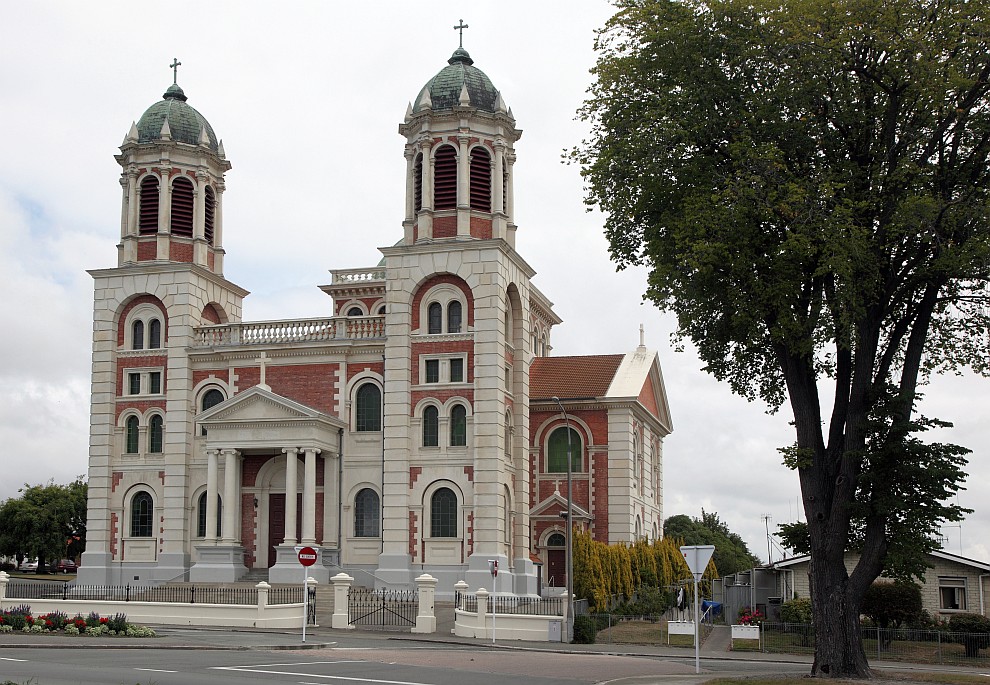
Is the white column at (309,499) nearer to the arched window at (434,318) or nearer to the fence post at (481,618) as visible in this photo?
the arched window at (434,318)

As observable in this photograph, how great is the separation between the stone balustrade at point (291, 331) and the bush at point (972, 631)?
947 inches

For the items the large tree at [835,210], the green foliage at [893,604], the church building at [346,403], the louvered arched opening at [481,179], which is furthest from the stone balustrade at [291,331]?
the large tree at [835,210]

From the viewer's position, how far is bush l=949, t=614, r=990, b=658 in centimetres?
3372

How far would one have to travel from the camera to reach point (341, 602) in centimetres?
3888

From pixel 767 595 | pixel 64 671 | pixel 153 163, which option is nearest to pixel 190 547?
pixel 153 163

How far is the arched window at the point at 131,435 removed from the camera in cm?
5198

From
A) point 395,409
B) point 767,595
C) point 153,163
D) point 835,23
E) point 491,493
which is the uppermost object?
point 153,163

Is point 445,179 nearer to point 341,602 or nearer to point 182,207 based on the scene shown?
point 182,207

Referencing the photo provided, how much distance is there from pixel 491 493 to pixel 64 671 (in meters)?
26.3

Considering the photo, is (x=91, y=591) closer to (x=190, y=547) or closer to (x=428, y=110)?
(x=190, y=547)

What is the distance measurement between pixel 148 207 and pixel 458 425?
17439 mm

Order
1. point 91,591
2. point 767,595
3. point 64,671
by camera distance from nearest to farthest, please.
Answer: point 64,671
point 91,591
point 767,595

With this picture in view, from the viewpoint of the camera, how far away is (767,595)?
173ft

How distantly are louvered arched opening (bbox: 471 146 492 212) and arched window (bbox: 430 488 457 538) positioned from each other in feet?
37.8
